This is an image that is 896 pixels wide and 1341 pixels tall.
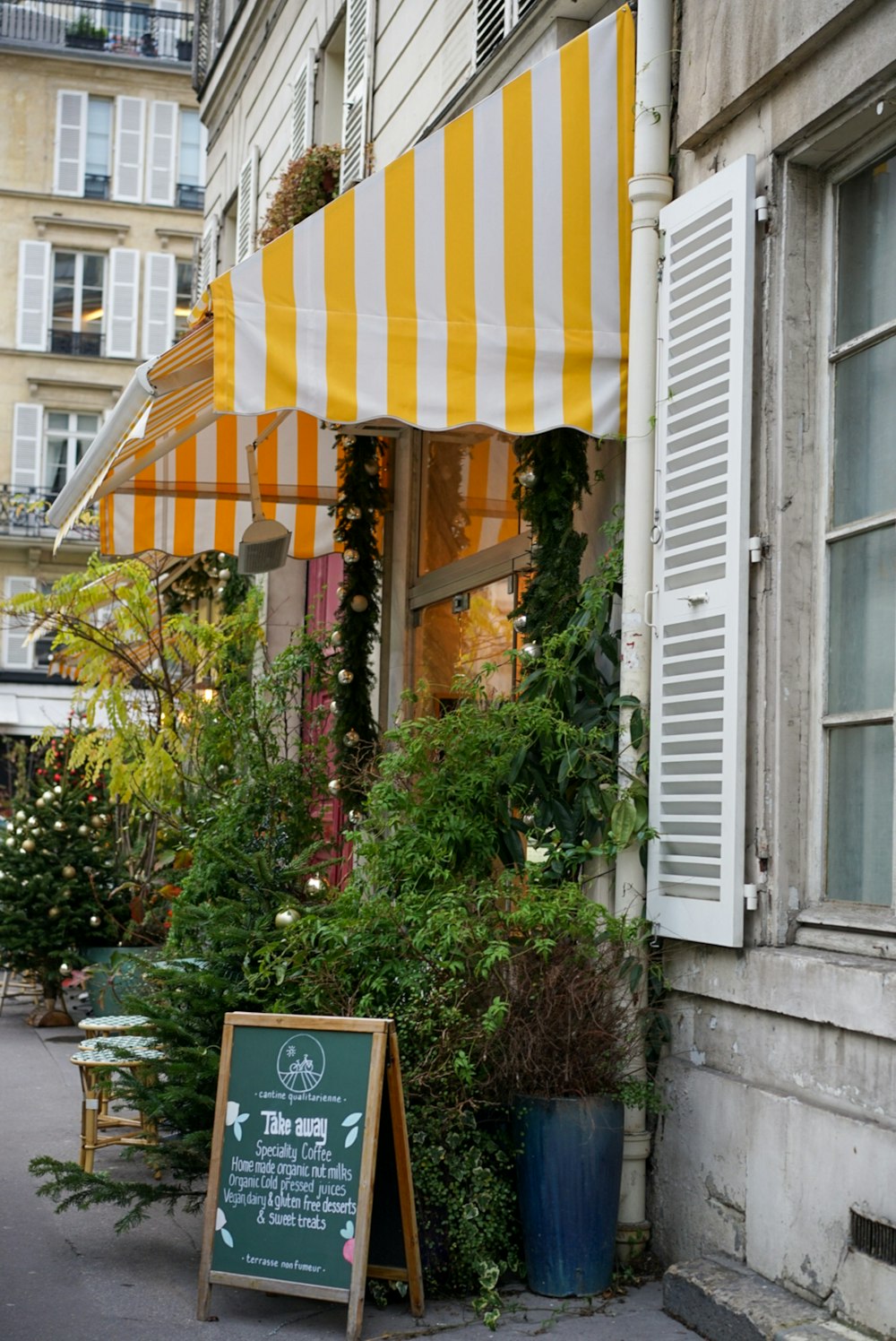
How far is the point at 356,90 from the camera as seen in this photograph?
10.7 metres

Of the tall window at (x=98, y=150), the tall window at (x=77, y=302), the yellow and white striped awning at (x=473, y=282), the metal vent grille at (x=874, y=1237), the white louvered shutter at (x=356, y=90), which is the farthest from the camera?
the tall window at (x=98, y=150)

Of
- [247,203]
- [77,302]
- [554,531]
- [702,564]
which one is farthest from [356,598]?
[77,302]

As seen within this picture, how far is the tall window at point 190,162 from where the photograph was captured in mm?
35156

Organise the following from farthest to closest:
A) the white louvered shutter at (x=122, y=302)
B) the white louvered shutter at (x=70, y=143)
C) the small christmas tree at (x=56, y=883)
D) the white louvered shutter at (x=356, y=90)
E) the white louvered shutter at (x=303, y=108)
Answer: the white louvered shutter at (x=70, y=143) < the white louvered shutter at (x=122, y=302) < the white louvered shutter at (x=303, y=108) < the small christmas tree at (x=56, y=883) < the white louvered shutter at (x=356, y=90)

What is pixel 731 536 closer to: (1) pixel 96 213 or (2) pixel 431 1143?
(2) pixel 431 1143

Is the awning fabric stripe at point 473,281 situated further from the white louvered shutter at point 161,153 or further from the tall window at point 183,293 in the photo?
the white louvered shutter at point 161,153

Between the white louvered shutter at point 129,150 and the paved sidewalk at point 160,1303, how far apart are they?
103ft

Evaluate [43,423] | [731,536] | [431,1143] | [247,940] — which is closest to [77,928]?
[247,940]

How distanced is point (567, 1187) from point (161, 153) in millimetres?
33697

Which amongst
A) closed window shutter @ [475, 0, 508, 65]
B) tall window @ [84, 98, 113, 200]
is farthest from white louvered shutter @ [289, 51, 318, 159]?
tall window @ [84, 98, 113, 200]

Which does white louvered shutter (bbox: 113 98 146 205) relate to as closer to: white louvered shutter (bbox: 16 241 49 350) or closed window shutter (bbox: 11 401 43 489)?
white louvered shutter (bbox: 16 241 49 350)

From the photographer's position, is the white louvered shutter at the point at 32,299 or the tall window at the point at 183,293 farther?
the tall window at the point at 183,293

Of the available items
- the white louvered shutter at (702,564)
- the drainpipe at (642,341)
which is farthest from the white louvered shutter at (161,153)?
the white louvered shutter at (702,564)

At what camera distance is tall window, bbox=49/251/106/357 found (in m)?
34.3
